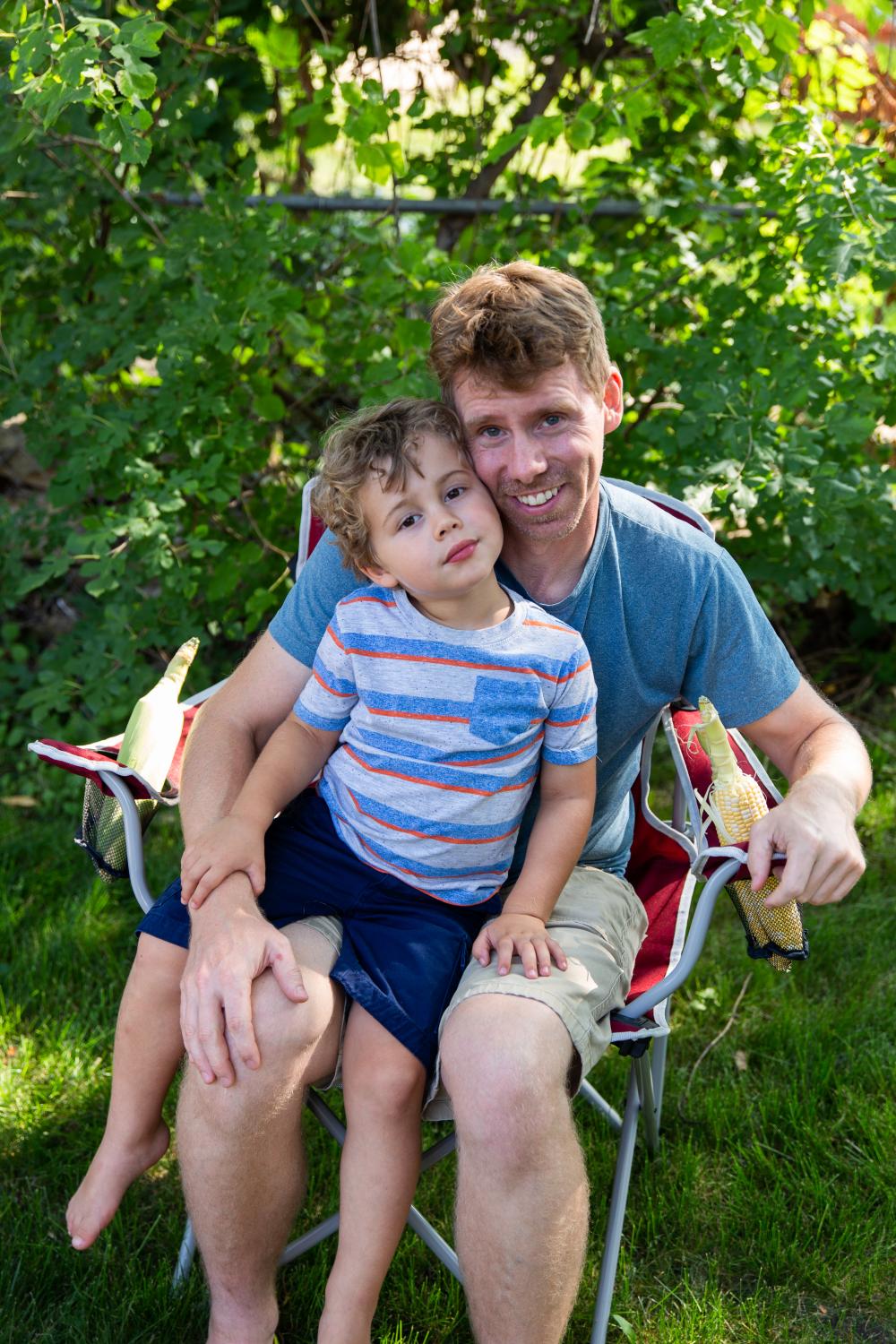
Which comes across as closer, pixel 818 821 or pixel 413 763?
pixel 818 821

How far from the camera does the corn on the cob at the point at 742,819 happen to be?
1813 millimetres

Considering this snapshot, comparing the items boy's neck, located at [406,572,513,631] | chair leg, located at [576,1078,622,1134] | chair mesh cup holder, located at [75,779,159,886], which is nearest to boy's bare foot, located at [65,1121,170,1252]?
chair mesh cup holder, located at [75,779,159,886]

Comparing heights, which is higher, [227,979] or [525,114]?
[525,114]

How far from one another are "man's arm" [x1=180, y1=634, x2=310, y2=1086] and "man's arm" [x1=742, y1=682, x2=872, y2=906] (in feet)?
2.16

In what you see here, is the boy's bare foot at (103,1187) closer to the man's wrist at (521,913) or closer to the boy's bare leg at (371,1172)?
the boy's bare leg at (371,1172)

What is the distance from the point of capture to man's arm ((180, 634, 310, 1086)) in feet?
5.52

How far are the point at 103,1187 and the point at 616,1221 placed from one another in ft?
2.52

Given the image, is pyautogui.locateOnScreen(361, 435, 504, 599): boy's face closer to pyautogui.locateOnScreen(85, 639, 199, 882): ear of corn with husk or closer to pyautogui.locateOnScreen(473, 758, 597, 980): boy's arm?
pyautogui.locateOnScreen(473, 758, 597, 980): boy's arm

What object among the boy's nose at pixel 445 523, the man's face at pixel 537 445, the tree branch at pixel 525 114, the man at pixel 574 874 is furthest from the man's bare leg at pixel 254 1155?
the tree branch at pixel 525 114

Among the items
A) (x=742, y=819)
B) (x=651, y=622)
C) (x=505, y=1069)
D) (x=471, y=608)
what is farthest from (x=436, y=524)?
(x=505, y=1069)

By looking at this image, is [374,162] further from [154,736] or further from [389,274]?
[154,736]

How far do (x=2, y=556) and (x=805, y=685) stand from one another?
223 cm

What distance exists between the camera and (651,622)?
202cm

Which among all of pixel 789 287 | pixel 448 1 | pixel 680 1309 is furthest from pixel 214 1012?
pixel 448 1
